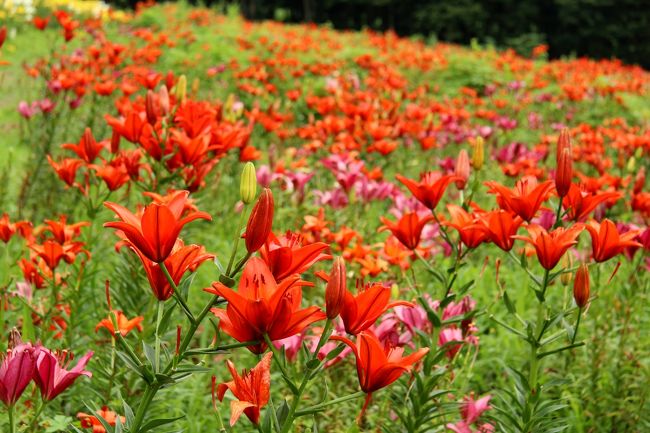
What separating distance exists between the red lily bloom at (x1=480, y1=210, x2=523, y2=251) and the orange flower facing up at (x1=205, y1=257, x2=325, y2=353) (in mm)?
562

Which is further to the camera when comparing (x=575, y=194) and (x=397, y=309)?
(x=397, y=309)

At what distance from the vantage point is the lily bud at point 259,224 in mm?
908

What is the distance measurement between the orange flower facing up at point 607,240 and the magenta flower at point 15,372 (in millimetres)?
1116

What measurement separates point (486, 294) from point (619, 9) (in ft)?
72.9

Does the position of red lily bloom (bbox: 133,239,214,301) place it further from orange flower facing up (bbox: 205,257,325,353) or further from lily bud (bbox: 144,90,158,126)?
lily bud (bbox: 144,90,158,126)

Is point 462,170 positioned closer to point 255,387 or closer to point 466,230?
point 466,230

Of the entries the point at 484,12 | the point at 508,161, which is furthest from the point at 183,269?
the point at 484,12

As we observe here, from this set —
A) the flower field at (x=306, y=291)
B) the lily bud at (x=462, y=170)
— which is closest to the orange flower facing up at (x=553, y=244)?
the flower field at (x=306, y=291)

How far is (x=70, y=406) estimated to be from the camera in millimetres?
1831

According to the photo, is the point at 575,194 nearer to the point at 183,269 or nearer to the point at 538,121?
the point at 183,269

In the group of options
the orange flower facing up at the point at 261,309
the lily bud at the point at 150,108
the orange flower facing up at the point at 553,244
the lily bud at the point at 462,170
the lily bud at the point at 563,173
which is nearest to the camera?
the orange flower facing up at the point at 261,309

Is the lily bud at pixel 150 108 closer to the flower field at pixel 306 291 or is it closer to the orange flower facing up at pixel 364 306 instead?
the flower field at pixel 306 291

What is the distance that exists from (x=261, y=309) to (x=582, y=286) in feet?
2.45

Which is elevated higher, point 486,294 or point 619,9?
point 619,9
